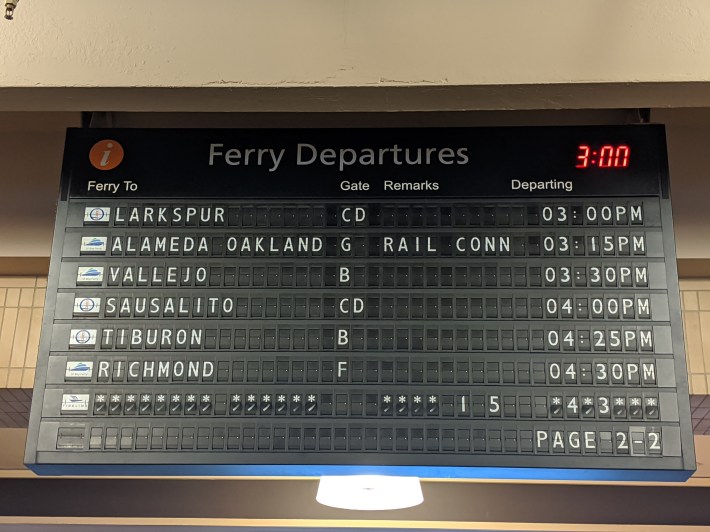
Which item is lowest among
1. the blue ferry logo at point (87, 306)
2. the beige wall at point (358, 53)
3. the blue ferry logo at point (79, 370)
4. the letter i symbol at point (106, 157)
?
the blue ferry logo at point (79, 370)

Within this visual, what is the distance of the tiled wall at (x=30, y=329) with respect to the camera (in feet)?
10.4

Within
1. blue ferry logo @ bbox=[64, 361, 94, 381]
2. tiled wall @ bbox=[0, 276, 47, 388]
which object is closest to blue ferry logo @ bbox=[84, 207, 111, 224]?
blue ferry logo @ bbox=[64, 361, 94, 381]

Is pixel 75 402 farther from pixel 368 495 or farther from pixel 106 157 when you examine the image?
pixel 368 495

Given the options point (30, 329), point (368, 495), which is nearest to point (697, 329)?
point (368, 495)

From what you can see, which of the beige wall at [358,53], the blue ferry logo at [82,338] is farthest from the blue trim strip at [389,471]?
the beige wall at [358,53]

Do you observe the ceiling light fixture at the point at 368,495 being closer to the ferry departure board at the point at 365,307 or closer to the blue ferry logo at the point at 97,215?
the ferry departure board at the point at 365,307

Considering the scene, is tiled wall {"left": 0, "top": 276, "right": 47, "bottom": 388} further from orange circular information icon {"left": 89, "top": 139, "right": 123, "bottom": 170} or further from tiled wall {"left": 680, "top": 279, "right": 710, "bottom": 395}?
tiled wall {"left": 680, "top": 279, "right": 710, "bottom": 395}

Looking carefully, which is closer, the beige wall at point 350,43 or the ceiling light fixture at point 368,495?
the beige wall at point 350,43

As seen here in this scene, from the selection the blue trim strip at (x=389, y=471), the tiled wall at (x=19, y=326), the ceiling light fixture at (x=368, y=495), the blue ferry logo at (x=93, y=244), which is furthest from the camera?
the ceiling light fixture at (x=368, y=495)

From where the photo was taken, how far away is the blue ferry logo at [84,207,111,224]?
2.18 metres

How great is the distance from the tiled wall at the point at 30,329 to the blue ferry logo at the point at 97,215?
120 cm

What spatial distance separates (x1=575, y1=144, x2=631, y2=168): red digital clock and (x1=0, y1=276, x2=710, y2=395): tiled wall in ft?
3.73

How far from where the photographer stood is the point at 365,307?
2086mm

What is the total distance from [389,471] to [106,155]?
114 cm
